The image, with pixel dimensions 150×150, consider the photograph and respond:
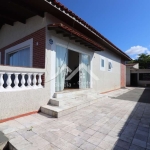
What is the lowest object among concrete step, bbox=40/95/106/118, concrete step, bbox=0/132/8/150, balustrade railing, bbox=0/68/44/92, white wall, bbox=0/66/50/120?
concrete step, bbox=0/132/8/150

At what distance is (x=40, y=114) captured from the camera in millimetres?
5152

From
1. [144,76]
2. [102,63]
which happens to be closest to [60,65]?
[102,63]

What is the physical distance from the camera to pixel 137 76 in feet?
85.7

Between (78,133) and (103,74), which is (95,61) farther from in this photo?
(78,133)

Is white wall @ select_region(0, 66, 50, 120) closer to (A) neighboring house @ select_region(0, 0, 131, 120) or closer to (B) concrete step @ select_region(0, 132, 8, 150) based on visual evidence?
(A) neighboring house @ select_region(0, 0, 131, 120)

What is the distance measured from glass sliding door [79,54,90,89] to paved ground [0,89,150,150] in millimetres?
3831

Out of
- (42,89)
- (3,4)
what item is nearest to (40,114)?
(42,89)

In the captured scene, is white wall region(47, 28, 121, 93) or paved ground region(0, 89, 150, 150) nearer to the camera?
paved ground region(0, 89, 150, 150)

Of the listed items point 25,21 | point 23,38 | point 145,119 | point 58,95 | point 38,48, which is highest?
point 25,21

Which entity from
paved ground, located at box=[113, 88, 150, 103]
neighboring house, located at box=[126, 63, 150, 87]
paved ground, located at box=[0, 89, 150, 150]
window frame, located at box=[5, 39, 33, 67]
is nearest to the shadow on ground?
paved ground, located at box=[0, 89, 150, 150]

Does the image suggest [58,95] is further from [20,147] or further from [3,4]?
[3,4]

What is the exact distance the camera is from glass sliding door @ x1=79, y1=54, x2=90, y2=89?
8375mm

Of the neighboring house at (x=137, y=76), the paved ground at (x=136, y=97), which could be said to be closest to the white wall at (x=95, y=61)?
the paved ground at (x=136, y=97)

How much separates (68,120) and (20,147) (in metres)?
2.10
